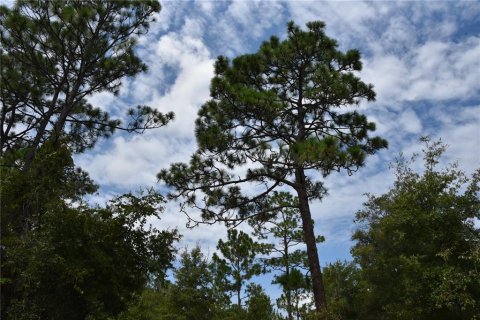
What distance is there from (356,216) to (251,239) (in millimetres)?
7296

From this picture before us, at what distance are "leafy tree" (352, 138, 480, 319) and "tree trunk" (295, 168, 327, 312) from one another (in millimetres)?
4697

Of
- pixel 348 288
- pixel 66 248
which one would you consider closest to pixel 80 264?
pixel 66 248

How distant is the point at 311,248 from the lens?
38.6 ft

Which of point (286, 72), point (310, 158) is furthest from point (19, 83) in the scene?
point (310, 158)

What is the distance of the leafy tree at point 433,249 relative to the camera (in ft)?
A: 44.7

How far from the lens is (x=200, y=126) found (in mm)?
13812

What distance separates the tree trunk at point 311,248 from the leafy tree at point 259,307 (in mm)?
10010

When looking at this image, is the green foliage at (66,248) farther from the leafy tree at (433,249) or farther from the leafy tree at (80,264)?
the leafy tree at (433,249)

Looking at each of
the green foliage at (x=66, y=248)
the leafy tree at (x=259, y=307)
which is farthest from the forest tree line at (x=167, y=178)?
the leafy tree at (x=259, y=307)

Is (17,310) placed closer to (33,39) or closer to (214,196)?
(214,196)

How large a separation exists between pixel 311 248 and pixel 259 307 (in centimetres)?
1051

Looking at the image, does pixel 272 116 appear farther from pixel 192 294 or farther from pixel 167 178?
pixel 192 294

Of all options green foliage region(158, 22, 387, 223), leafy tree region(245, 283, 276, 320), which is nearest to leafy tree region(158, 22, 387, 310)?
green foliage region(158, 22, 387, 223)

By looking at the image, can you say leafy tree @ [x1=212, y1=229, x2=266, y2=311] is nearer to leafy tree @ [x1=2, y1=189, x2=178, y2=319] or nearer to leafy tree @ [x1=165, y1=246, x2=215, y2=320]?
leafy tree @ [x1=165, y1=246, x2=215, y2=320]
